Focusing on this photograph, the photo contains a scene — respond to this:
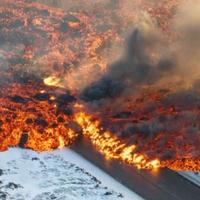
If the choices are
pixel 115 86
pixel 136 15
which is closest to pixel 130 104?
pixel 115 86

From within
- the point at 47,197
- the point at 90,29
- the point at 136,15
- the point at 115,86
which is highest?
the point at 136,15

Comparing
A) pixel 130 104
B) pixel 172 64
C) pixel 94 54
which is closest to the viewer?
pixel 130 104

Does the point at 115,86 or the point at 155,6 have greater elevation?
the point at 155,6

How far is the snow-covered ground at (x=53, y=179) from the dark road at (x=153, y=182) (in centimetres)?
40

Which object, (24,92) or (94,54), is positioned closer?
(24,92)

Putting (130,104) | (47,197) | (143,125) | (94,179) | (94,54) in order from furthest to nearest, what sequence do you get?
(94,54)
(130,104)
(143,125)
(94,179)
(47,197)

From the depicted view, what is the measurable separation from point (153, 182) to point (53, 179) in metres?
5.16

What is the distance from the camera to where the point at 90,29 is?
41500 millimetres

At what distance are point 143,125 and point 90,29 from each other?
16.7 metres

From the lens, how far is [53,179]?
24844 mm

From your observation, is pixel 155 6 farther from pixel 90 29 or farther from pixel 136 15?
pixel 90 29

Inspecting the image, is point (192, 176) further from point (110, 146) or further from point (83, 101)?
point (83, 101)

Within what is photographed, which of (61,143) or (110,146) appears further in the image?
(61,143)

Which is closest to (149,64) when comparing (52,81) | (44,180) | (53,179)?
(52,81)
